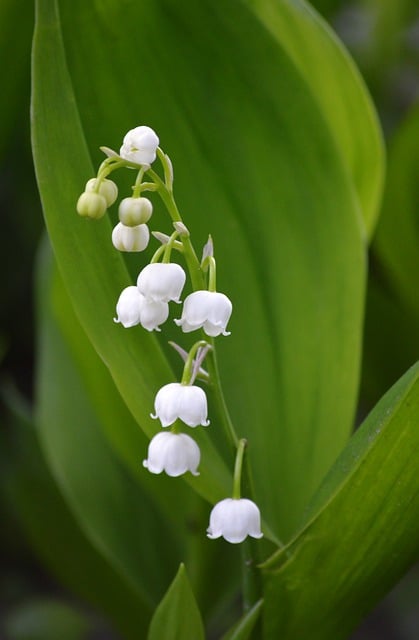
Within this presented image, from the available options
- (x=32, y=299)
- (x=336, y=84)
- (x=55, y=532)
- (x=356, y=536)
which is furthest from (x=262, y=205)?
(x=32, y=299)

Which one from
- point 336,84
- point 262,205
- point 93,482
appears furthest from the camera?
point 93,482

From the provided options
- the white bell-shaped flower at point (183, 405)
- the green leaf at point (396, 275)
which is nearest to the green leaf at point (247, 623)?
the white bell-shaped flower at point (183, 405)

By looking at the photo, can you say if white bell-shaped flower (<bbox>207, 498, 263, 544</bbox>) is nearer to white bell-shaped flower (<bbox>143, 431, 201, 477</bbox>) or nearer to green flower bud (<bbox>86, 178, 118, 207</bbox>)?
white bell-shaped flower (<bbox>143, 431, 201, 477</bbox>)

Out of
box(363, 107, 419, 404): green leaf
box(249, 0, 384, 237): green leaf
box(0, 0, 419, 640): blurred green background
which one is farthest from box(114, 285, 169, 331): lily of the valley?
box(363, 107, 419, 404): green leaf

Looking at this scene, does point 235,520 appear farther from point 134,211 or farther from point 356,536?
point 134,211

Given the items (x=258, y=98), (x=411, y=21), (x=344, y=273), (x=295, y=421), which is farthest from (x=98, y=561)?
(x=411, y=21)

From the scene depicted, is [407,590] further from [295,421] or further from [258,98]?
[258,98]

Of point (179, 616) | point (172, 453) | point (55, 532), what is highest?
point (172, 453)
